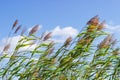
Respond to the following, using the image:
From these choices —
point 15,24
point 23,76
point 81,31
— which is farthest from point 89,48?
point 15,24

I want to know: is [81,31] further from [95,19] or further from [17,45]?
[17,45]

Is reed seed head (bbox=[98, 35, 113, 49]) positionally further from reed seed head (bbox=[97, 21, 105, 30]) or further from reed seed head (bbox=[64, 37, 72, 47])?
reed seed head (bbox=[64, 37, 72, 47])

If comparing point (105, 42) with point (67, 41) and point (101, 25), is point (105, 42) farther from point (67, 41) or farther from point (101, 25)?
point (67, 41)

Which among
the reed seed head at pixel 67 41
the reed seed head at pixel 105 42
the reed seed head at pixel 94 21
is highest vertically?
the reed seed head at pixel 94 21

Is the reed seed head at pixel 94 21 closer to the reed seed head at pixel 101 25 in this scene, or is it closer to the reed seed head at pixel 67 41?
the reed seed head at pixel 101 25

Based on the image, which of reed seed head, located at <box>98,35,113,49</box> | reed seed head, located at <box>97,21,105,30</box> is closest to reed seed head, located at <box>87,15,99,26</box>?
reed seed head, located at <box>97,21,105,30</box>

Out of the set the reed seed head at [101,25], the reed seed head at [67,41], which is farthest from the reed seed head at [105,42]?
the reed seed head at [67,41]

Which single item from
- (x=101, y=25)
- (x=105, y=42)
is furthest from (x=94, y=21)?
(x=105, y=42)

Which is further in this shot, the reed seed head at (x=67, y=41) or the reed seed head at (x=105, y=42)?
the reed seed head at (x=67, y=41)

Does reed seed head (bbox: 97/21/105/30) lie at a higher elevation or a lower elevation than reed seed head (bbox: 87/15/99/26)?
lower

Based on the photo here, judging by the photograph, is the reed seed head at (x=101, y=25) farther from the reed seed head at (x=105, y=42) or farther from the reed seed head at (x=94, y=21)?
the reed seed head at (x=105, y=42)

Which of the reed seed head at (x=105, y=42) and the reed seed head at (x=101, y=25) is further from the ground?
the reed seed head at (x=101, y=25)

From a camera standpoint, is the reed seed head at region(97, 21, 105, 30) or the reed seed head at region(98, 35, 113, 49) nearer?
the reed seed head at region(98, 35, 113, 49)

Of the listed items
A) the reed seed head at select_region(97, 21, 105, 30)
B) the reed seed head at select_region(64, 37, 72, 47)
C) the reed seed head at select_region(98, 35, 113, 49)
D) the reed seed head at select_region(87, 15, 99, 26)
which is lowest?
the reed seed head at select_region(98, 35, 113, 49)
